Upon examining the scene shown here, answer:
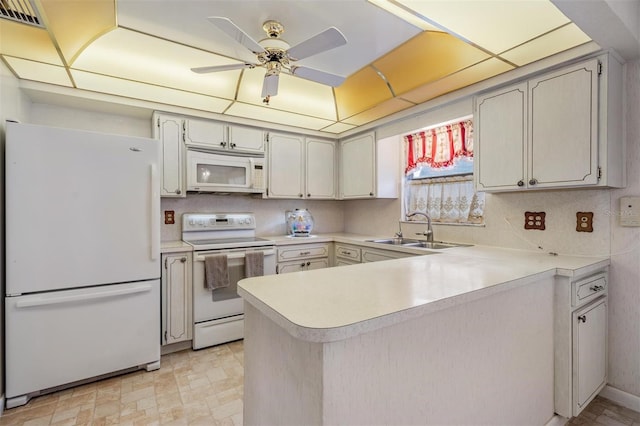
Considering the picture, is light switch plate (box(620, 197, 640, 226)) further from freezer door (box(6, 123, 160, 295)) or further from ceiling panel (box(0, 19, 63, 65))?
ceiling panel (box(0, 19, 63, 65))

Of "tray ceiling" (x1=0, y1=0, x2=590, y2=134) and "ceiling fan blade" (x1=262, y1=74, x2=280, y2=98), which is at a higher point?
"tray ceiling" (x1=0, y1=0, x2=590, y2=134)

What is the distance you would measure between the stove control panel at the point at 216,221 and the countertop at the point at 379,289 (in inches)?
83.6

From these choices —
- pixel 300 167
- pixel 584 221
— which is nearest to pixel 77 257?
pixel 300 167

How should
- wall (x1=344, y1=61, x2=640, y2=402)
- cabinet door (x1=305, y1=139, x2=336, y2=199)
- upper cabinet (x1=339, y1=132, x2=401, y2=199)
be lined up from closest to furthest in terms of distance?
wall (x1=344, y1=61, x2=640, y2=402) < upper cabinet (x1=339, y1=132, x2=401, y2=199) < cabinet door (x1=305, y1=139, x2=336, y2=199)

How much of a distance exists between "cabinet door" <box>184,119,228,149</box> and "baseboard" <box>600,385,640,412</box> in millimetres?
3515

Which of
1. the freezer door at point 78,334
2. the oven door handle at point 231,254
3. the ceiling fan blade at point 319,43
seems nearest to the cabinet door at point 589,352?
the ceiling fan blade at point 319,43

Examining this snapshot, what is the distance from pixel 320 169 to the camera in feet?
12.2

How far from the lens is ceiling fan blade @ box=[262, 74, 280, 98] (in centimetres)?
193

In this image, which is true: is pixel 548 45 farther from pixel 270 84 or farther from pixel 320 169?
pixel 320 169

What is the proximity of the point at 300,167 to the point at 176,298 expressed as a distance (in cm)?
190

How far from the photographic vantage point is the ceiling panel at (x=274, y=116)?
2.88 metres

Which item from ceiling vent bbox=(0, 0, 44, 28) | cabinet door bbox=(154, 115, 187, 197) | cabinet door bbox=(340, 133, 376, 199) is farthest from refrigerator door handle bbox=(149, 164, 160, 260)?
cabinet door bbox=(340, 133, 376, 199)

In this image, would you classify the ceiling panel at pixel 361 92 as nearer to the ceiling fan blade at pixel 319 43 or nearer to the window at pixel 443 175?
the window at pixel 443 175

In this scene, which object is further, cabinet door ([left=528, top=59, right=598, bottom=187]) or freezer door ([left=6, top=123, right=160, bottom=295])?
freezer door ([left=6, top=123, right=160, bottom=295])
